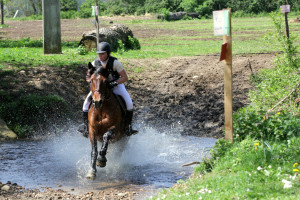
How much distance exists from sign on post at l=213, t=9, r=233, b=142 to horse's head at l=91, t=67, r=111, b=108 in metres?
2.18

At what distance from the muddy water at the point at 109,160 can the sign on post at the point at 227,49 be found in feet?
2.41

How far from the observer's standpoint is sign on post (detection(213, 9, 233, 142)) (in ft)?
26.2

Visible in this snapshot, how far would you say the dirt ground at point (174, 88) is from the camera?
13.7 metres

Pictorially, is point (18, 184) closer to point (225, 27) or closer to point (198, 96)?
point (225, 27)

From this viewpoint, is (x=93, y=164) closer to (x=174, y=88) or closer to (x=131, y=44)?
(x=174, y=88)

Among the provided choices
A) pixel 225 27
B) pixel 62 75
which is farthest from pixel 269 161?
pixel 62 75

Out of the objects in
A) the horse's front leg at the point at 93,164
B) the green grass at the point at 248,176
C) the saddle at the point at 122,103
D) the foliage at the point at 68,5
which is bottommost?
the horse's front leg at the point at 93,164

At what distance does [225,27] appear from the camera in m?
7.99

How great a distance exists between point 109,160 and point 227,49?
12.2 feet

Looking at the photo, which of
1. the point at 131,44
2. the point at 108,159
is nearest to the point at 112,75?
the point at 108,159

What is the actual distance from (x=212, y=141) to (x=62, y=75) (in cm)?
601

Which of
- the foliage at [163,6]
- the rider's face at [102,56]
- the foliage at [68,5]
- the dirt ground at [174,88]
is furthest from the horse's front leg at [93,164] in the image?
the foliage at [68,5]

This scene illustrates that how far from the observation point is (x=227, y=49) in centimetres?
830

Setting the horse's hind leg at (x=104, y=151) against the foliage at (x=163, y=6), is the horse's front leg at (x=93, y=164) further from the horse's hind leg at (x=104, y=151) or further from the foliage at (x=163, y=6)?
the foliage at (x=163, y=6)
